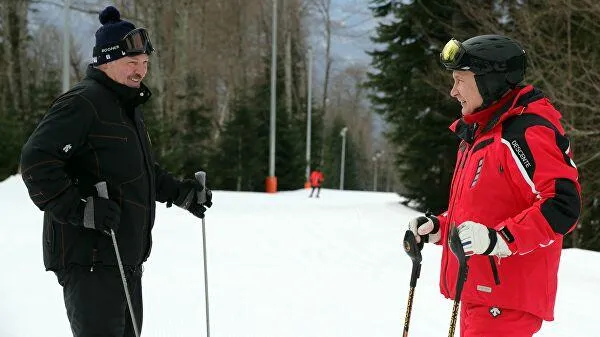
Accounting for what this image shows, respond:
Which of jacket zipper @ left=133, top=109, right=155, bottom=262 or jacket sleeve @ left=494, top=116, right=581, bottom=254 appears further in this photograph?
jacket zipper @ left=133, top=109, right=155, bottom=262

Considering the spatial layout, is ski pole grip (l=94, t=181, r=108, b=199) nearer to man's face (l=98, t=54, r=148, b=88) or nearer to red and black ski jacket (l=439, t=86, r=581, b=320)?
man's face (l=98, t=54, r=148, b=88)

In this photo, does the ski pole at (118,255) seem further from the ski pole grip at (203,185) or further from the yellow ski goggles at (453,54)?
the yellow ski goggles at (453,54)

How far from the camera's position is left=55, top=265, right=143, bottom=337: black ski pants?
2.56 m

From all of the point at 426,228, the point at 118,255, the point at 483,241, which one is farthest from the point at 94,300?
the point at 483,241

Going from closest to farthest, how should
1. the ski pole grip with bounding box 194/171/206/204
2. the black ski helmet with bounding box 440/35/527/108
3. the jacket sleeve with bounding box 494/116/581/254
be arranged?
the jacket sleeve with bounding box 494/116/581/254 → the black ski helmet with bounding box 440/35/527/108 → the ski pole grip with bounding box 194/171/206/204

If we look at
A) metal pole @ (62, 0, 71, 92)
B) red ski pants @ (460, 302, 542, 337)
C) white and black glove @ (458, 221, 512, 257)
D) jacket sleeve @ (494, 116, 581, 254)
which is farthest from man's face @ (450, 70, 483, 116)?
metal pole @ (62, 0, 71, 92)

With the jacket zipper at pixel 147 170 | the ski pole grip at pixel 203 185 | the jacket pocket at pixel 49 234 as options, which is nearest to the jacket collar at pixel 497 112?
the jacket zipper at pixel 147 170

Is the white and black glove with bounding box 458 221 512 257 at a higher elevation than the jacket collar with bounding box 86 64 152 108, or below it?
below

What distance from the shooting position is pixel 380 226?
433 inches

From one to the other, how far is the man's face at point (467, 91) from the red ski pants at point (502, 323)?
0.83 meters

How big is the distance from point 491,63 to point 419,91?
12.0 metres

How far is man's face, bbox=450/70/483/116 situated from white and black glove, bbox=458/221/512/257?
21.7 inches

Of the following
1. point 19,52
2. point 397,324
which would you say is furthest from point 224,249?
point 19,52

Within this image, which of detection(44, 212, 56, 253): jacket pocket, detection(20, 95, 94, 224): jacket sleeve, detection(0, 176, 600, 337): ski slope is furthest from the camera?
detection(0, 176, 600, 337): ski slope
